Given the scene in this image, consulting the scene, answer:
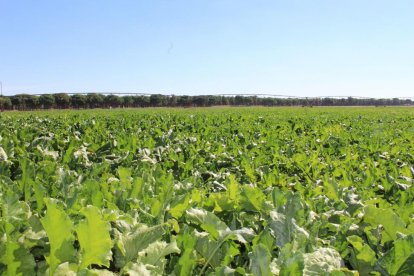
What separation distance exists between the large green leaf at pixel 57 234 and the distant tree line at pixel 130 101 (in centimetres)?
6179

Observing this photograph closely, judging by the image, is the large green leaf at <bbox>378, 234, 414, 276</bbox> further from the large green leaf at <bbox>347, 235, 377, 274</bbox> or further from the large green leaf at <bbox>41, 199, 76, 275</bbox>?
the large green leaf at <bbox>41, 199, 76, 275</bbox>

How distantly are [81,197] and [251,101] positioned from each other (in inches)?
3297

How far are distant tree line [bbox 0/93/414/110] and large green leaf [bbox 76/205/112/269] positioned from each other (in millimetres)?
61810

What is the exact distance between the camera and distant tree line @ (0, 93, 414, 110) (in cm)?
5972

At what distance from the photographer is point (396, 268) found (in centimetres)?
114

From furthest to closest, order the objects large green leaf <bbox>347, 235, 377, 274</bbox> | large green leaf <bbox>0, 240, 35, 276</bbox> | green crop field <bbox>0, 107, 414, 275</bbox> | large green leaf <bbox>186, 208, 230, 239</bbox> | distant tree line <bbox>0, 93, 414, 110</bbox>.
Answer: distant tree line <bbox>0, 93, 414, 110</bbox>
large green leaf <bbox>186, 208, 230, 239</bbox>
large green leaf <bbox>347, 235, 377, 274</bbox>
green crop field <bbox>0, 107, 414, 275</bbox>
large green leaf <bbox>0, 240, 35, 276</bbox>

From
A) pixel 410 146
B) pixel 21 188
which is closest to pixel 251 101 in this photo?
pixel 410 146

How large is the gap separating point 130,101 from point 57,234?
7353 centimetres

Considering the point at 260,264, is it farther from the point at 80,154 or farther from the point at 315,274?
the point at 80,154

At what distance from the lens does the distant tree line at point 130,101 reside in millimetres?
59722

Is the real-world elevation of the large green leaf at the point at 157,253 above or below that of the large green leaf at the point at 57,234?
below

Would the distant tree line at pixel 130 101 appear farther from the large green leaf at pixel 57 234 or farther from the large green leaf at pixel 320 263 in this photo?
the large green leaf at pixel 320 263

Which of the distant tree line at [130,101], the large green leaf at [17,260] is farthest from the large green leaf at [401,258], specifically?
the distant tree line at [130,101]

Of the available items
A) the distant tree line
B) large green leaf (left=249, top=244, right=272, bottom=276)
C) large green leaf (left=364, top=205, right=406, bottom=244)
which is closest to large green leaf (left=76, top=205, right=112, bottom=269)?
large green leaf (left=249, top=244, right=272, bottom=276)
